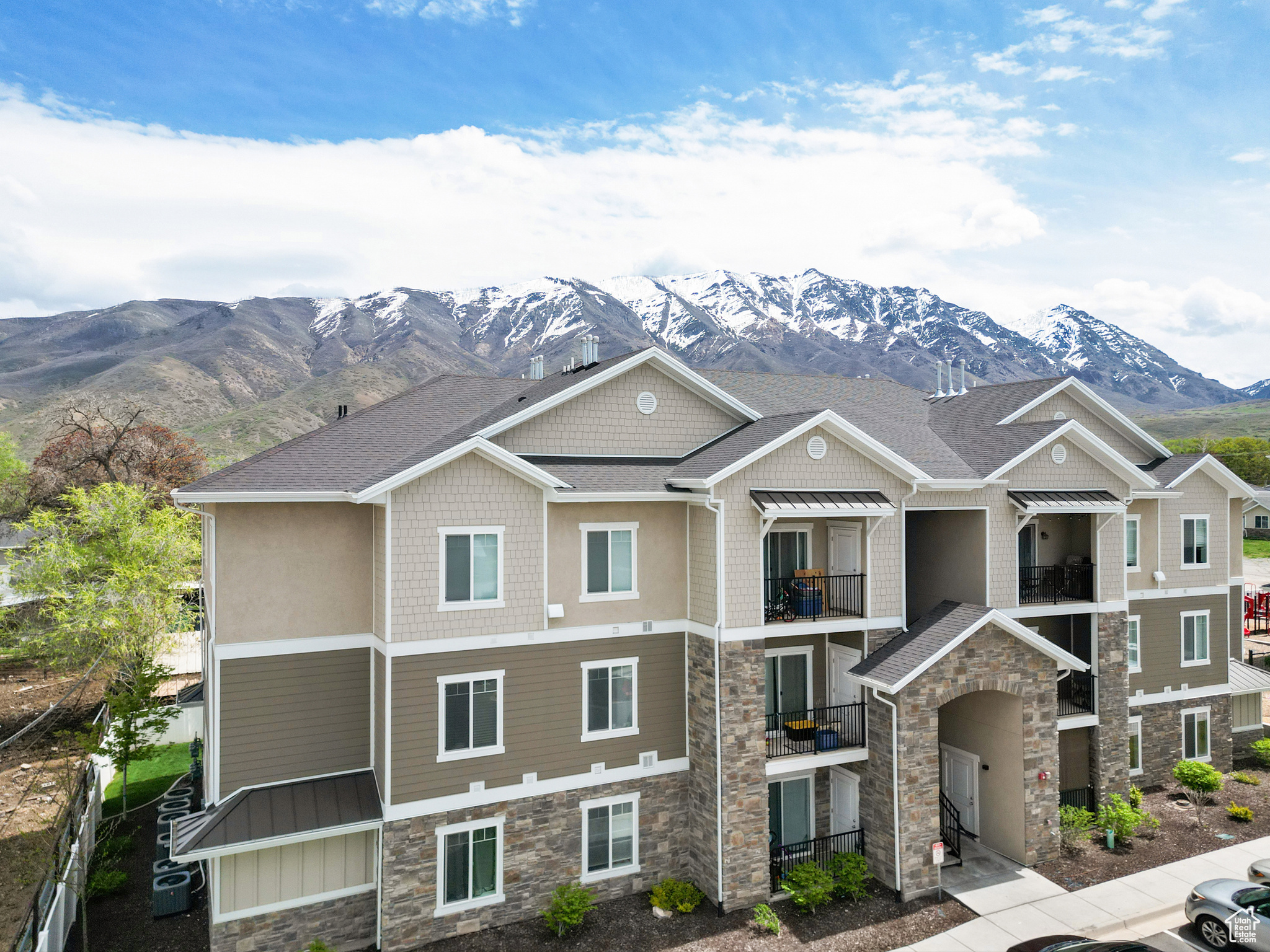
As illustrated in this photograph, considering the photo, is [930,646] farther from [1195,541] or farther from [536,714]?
[1195,541]

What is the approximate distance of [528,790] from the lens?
14.6 metres

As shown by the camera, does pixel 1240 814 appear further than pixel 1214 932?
Yes

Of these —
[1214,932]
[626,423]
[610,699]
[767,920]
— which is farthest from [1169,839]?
[626,423]

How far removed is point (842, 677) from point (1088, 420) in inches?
462

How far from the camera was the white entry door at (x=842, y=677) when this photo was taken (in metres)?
17.4

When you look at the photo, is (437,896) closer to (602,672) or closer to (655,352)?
(602,672)

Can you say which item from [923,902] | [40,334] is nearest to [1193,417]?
[923,902]

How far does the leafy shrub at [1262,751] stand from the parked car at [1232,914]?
11.9 meters

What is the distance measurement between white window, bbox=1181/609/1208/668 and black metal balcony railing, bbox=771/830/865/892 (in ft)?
42.9

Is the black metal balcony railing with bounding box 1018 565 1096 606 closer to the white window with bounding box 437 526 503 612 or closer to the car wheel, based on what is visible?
the car wheel

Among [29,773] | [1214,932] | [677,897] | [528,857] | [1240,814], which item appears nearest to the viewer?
[1214,932]

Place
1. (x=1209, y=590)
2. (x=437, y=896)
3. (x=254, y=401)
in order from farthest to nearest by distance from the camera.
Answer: (x=254, y=401)
(x=1209, y=590)
(x=437, y=896)

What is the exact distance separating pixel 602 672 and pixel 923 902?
8158mm

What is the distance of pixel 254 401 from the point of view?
11325cm
